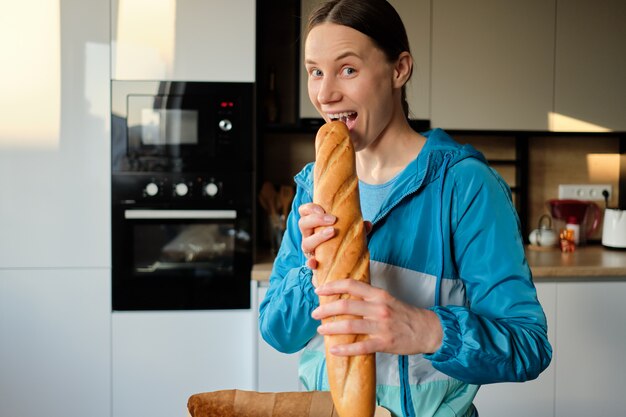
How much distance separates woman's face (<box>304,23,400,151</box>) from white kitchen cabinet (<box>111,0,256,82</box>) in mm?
1498

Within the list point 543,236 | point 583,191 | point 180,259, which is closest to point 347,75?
point 180,259

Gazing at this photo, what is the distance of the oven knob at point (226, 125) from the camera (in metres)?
2.42

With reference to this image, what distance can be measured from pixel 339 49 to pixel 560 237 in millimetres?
2372

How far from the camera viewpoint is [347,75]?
2.97 feet

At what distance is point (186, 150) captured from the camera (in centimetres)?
241

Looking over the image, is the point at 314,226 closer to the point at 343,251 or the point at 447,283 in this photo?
the point at 343,251

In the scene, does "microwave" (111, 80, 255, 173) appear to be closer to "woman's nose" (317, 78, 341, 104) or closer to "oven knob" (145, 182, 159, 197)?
"oven knob" (145, 182, 159, 197)

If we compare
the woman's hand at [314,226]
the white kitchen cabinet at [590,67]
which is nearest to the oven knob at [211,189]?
the white kitchen cabinet at [590,67]

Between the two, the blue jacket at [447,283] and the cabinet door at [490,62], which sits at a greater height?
the cabinet door at [490,62]

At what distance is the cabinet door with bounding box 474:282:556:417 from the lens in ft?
7.95

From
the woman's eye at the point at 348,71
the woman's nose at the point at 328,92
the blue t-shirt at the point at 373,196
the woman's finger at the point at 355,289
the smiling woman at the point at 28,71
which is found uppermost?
the smiling woman at the point at 28,71

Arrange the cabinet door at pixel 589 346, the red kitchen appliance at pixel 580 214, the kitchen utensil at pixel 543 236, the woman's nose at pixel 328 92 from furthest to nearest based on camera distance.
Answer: the red kitchen appliance at pixel 580 214 → the kitchen utensil at pixel 543 236 → the cabinet door at pixel 589 346 → the woman's nose at pixel 328 92

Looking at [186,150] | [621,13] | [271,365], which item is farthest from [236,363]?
[621,13]

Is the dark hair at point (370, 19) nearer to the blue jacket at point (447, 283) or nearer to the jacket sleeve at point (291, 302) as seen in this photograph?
the blue jacket at point (447, 283)
